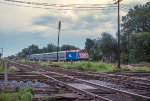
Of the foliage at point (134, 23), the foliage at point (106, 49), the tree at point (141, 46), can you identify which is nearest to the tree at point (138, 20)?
the foliage at point (134, 23)

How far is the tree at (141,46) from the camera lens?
7594 cm

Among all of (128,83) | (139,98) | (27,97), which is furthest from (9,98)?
(128,83)

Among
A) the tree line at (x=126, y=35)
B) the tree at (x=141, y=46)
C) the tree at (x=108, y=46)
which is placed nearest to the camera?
the tree at (x=141, y=46)

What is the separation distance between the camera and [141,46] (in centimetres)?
7781

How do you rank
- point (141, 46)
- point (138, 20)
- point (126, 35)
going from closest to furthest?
point (141, 46), point (138, 20), point (126, 35)

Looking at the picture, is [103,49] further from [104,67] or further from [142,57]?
[104,67]

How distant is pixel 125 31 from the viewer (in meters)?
106

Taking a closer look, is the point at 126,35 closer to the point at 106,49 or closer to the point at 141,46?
the point at 106,49

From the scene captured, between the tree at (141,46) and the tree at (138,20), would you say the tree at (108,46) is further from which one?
the tree at (141,46)

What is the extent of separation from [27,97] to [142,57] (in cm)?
6718

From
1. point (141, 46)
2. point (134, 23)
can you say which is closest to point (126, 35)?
point (134, 23)

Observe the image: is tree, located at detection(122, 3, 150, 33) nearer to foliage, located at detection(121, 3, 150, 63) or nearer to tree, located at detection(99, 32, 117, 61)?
foliage, located at detection(121, 3, 150, 63)

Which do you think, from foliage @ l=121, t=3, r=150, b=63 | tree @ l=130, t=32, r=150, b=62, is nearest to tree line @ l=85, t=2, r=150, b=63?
foliage @ l=121, t=3, r=150, b=63

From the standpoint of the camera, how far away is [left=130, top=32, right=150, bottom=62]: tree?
75.9 m
